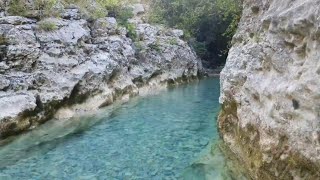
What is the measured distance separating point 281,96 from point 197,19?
3182cm

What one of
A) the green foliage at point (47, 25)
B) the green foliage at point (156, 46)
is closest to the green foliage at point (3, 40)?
the green foliage at point (47, 25)

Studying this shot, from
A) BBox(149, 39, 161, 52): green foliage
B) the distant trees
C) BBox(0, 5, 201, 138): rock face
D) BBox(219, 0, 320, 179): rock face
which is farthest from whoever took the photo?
the distant trees

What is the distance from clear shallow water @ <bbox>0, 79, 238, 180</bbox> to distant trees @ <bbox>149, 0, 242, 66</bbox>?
833 inches

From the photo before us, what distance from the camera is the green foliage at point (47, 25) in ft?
57.4

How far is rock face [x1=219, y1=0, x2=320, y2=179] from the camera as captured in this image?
5.25 metres

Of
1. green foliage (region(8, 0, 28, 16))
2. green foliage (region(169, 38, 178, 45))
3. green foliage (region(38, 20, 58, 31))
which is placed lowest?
green foliage (region(169, 38, 178, 45))

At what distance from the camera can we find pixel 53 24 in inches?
703

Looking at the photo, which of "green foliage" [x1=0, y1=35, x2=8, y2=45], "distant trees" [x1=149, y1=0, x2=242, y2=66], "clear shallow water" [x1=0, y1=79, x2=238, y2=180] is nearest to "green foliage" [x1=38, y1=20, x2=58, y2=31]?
"green foliage" [x1=0, y1=35, x2=8, y2=45]

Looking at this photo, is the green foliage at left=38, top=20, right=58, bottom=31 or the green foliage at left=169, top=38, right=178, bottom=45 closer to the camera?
the green foliage at left=38, top=20, right=58, bottom=31

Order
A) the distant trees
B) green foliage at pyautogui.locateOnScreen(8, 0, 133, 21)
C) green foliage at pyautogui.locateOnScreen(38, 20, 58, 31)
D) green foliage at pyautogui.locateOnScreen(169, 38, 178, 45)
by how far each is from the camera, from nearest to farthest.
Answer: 1. green foliage at pyautogui.locateOnScreen(38, 20, 58, 31)
2. green foliage at pyautogui.locateOnScreen(8, 0, 133, 21)
3. green foliage at pyautogui.locateOnScreen(169, 38, 178, 45)
4. the distant trees

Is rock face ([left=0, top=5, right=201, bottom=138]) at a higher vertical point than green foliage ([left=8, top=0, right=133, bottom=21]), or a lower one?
lower

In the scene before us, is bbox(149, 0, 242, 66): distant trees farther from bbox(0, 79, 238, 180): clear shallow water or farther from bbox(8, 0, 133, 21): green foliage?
bbox(0, 79, 238, 180): clear shallow water

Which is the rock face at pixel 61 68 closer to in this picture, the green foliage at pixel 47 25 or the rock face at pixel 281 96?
the green foliage at pixel 47 25

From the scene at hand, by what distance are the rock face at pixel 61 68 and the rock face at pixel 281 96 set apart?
8.35 meters
